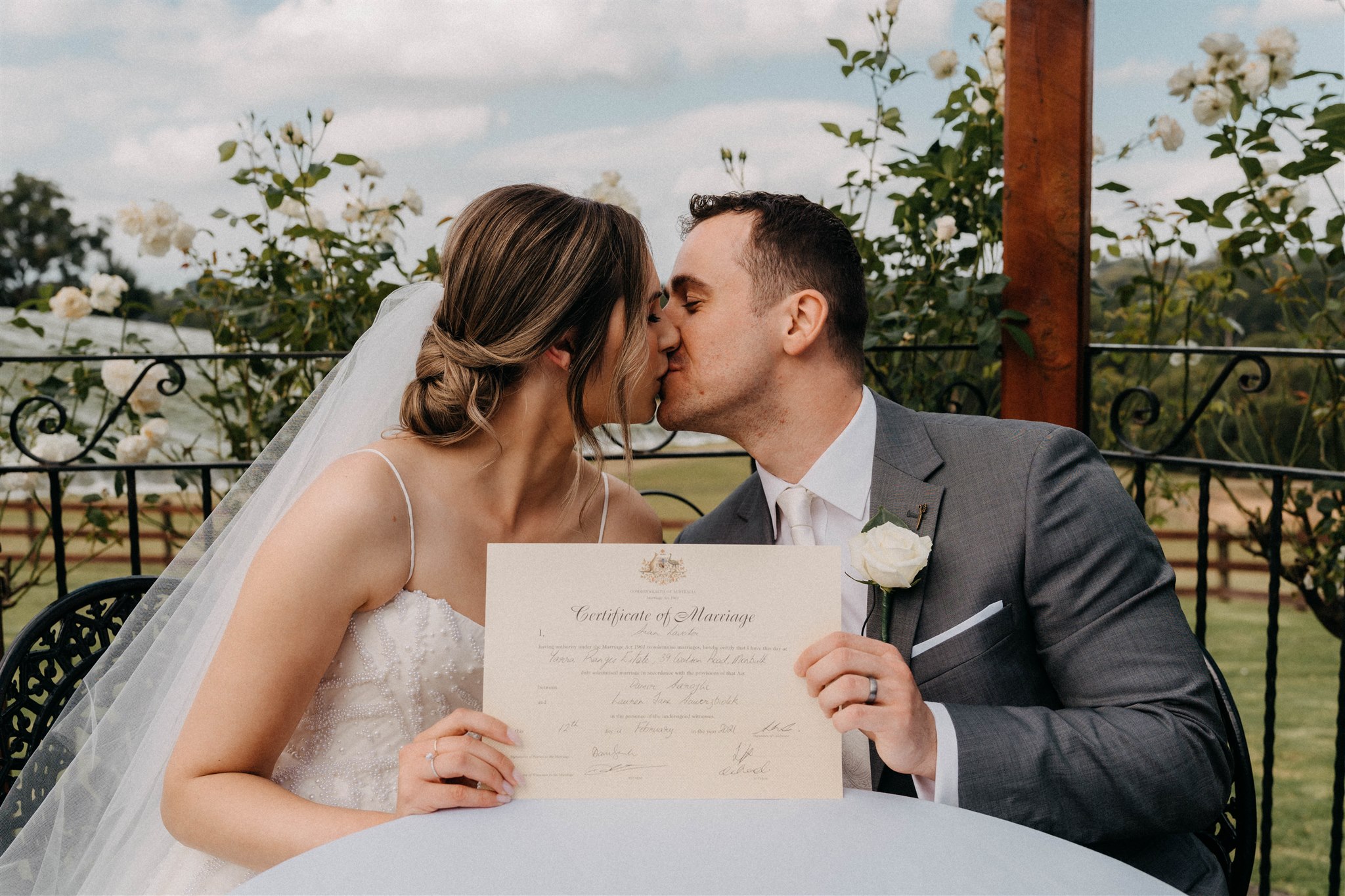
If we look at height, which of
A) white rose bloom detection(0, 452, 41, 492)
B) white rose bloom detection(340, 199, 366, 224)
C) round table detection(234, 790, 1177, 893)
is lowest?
round table detection(234, 790, 1177, 893)

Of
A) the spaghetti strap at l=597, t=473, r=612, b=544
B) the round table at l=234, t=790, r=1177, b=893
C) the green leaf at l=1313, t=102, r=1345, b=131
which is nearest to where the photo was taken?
the round table at l=234, t=790, r=1177, b=893

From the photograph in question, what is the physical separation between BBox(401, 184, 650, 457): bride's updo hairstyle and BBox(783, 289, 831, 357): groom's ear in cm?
28

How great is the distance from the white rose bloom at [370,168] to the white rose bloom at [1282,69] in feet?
9.47

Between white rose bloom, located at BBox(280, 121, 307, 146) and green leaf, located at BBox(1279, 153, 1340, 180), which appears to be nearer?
green leaf, located at BBox(1279, 153, 1340, 180)

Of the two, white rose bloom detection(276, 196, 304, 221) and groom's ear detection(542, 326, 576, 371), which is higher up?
white rose bloom detection(276, 196, 304, 221)

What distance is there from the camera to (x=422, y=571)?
5.18ft

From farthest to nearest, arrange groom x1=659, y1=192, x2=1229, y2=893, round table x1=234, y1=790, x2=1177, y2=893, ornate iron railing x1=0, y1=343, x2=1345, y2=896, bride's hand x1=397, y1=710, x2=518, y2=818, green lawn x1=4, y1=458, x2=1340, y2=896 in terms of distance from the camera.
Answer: green lawn x1=4, y1=458, x2=1340, y2=896 < ornate iron railing x1=0, y1=343, x2=1345, y2=896 < groom x1=659, y1=192, x2=1229, y2=893 < bride's hand x1=397, y1=710, x2=518, y2=818 < round table x1=234, y1=790, x2=1177, y2=893

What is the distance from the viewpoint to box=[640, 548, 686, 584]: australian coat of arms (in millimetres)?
1130

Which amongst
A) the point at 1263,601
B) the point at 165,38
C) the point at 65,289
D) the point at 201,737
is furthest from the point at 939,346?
Answer: the point at 1263,601

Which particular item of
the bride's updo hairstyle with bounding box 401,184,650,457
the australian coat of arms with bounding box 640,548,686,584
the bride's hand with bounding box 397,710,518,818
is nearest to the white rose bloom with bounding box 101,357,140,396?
the bride's updo hairstyle with bounding box 401,184,650,457

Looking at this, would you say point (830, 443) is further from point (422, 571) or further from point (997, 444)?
point (422, 571)

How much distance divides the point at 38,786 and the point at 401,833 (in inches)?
39.5

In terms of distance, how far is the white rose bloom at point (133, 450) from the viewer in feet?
10.0

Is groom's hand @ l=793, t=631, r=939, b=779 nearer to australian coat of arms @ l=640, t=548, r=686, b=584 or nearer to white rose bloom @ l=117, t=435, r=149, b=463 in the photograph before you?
australian coat of arms @ l=640, t=548, r=686, b=584
